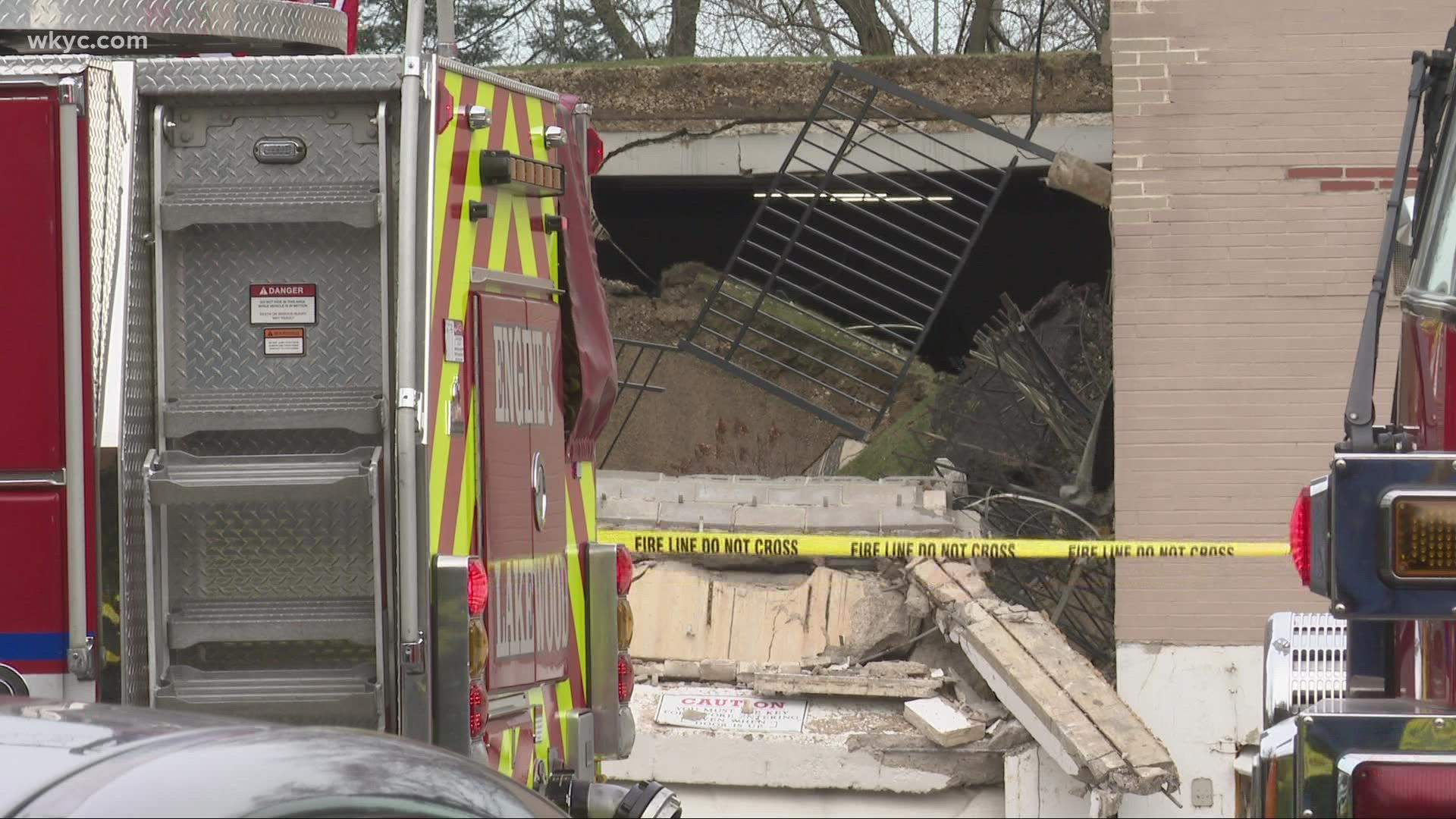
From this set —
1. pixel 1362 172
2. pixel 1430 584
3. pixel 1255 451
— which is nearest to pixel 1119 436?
pixel 1255 451

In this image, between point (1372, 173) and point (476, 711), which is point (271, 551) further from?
point (1372, 173)

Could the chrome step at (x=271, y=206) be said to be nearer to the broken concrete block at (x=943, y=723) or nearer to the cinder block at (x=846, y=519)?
the broken concrete block at (x=943, y=723)

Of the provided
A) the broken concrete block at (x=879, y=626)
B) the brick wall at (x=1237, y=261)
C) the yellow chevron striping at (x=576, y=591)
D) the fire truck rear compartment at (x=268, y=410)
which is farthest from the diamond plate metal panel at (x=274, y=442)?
the brick wall at (x=1237, y=261)

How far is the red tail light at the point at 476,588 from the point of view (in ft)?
15.9

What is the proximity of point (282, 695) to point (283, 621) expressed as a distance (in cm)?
19

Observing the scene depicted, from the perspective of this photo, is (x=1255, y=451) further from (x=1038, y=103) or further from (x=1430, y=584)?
(x=1430, y=584)

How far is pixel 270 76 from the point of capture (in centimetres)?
488

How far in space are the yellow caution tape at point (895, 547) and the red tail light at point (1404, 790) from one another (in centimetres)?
567

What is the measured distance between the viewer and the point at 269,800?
104 inches

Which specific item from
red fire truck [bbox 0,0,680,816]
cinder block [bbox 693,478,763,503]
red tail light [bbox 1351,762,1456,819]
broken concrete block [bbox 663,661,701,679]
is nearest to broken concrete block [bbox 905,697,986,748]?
broken concrete block [bbox 663,661,701,679]

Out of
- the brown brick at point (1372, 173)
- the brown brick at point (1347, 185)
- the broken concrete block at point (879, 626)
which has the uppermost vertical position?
the brown brick at point (1372, 173)

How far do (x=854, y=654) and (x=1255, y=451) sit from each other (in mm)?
2338

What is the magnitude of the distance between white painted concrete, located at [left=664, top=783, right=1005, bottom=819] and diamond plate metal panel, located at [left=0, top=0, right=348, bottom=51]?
168 inches

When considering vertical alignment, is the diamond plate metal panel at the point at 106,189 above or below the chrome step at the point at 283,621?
above
